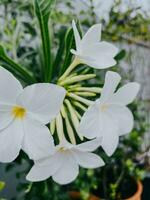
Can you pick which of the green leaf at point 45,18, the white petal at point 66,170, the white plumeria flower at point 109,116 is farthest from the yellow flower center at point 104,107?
the green leaf at point 45,18

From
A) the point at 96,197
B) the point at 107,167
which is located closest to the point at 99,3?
the point at 107,167

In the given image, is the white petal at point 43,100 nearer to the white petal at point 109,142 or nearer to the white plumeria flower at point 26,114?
the white plumeria flower at point 26,114

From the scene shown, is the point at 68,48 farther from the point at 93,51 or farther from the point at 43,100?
the point at 43,100

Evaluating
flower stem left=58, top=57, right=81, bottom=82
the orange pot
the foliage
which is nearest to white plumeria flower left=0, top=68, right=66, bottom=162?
flower stem left=58, top=57, right=81, bottom=82

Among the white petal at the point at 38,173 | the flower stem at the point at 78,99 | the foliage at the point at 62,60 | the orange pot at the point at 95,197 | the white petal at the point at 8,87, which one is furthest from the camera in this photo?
the orange pot at the point at 95,197

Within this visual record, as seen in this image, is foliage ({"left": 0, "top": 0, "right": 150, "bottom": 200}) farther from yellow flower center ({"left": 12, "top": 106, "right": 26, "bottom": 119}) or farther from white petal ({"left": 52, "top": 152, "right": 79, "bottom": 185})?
yellow flower center ({"left": 12, "top": 106, "right": 26, "bottom": 119})

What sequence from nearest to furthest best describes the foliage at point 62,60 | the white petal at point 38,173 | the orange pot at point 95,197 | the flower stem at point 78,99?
the white petal at point 38,173
the flower stem at point 78,99
the foliage at point 62,60
the orange pot at point 95,197
